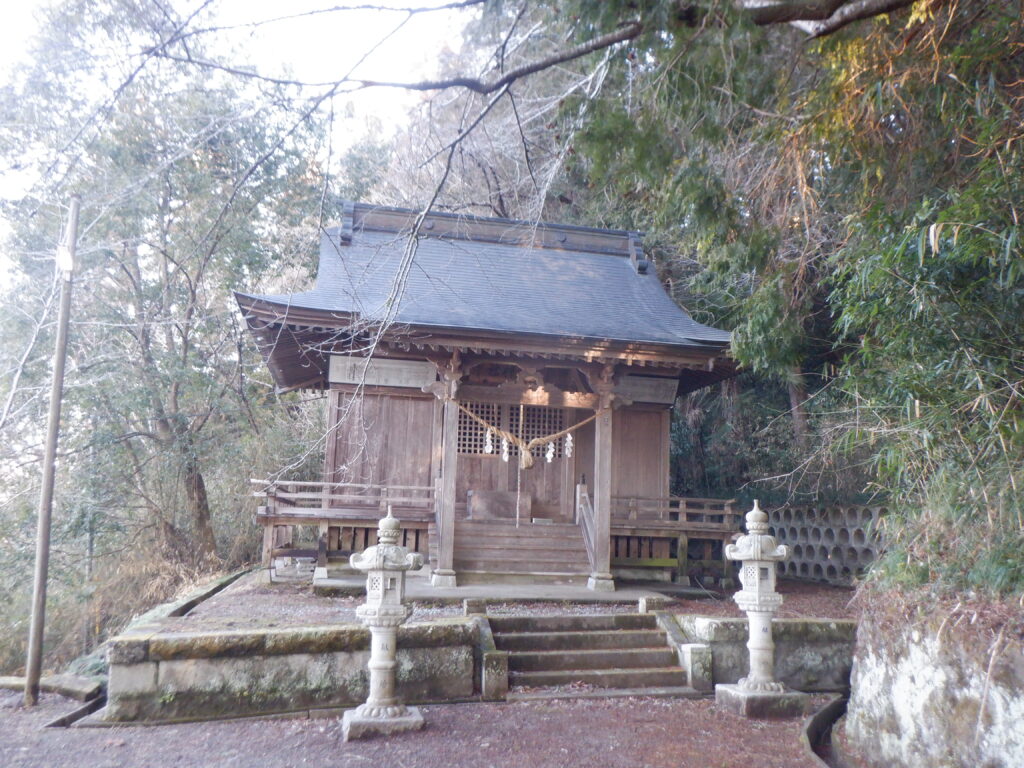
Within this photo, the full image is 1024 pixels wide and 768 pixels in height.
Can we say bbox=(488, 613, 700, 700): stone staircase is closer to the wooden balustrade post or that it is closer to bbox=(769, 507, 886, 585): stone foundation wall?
the wooden balustrade post

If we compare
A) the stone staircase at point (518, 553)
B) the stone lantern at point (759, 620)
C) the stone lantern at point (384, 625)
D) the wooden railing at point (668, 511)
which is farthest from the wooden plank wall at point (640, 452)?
the stone lantern at point (384, 625)

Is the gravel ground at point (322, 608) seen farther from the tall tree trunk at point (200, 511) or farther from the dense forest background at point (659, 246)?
the tall tree trunk at point (200, 511)

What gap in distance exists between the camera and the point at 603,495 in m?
9.48

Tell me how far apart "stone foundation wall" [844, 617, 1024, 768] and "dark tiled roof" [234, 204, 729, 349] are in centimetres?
501

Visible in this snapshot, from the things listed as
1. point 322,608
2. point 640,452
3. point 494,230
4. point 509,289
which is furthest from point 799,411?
point 322,608

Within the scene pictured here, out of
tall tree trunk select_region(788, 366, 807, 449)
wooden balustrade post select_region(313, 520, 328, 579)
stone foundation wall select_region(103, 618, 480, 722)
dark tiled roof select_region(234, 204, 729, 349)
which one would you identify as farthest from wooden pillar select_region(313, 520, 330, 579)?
tall tree trunk select_region(788, 366, 807, 449)

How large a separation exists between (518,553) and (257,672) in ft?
15.8

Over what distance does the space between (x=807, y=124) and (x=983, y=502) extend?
3252 millimetres

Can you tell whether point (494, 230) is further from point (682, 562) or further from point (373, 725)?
point (373, 725)

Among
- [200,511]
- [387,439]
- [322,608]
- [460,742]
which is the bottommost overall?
[460,742]

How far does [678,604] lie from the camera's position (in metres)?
8.88

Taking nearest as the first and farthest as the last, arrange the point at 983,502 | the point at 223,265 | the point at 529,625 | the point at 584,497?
the point at 983,502 < the point at 529,625 < the point at 584,497 < the point at 223,265

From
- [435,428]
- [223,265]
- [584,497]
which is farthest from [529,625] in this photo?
[223,265]

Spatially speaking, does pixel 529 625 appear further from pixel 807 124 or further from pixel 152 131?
pixel 152 131
